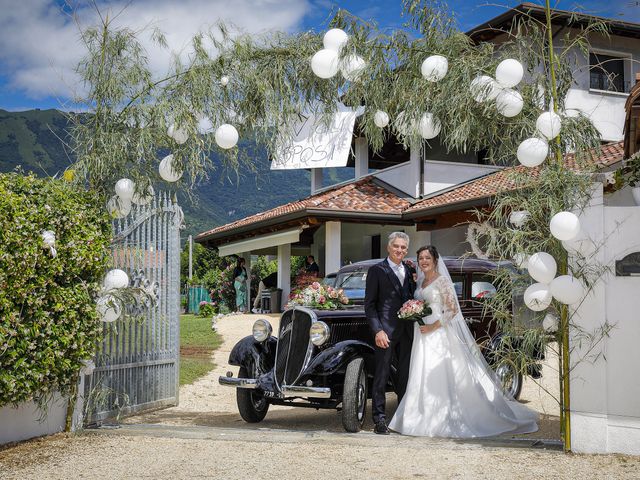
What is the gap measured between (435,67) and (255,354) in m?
3.61

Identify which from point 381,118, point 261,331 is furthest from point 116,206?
point 381,118

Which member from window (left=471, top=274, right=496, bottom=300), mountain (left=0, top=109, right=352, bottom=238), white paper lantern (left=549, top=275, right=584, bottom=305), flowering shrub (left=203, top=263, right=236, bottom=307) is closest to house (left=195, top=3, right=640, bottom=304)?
flowering shrub (left=203, top=263, right=236, bottom=307)

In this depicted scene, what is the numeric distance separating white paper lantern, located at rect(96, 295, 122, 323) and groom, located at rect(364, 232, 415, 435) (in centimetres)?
249

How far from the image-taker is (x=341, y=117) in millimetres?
9102

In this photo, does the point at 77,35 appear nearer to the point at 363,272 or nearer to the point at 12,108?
the point at 363,272

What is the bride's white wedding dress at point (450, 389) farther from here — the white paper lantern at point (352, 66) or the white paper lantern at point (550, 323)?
the white paper lantern at point (352, 66)

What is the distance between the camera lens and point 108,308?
6.98 m

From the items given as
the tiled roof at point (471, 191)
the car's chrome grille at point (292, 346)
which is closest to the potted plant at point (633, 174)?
the car's chrome grille at point (292, 346)

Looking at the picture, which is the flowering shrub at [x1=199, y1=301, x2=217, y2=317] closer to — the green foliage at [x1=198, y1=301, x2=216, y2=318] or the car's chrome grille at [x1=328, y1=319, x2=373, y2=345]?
the green foliage at [x1=198, y1=301, x2=216, y2=318]

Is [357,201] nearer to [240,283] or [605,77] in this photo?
[240,283]

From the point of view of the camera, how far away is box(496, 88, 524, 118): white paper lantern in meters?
6.35

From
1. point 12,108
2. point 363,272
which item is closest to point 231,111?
point 363,272

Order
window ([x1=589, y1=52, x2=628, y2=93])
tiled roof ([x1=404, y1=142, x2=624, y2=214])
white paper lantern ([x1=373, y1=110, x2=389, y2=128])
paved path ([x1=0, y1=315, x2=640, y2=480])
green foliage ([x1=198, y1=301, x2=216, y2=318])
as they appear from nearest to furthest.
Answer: paved path ([x1=0, y1=315, x2=640, y2=480]) < white paper lantern ([x1=373, y1=110, x2=389, y2=128]) < tiled roof ([x1=404, y1=142, x2=624, y2=214]) < window ([x1=589, y1=52, x2=628, y2=93]) < green foliage ([x1=198, y1=301, x2=216, y2=318])

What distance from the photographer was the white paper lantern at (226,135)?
7.32m
